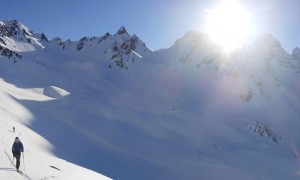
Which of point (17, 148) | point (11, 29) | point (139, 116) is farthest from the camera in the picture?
point (11, 29)

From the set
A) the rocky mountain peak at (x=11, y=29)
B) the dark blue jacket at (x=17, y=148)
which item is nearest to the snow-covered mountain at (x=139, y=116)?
the rocky mountain peak at (x=11, y=29)

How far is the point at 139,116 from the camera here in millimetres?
122875

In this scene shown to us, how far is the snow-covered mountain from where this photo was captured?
8131 cm

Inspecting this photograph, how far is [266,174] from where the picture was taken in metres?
98.6

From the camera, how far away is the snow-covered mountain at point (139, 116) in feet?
267

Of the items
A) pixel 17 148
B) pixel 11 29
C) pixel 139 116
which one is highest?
pixel 11 29

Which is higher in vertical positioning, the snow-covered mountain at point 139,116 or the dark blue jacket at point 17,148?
the snow-covered mountain at point 139,116

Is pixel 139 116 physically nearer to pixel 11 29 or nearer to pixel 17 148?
pixel 11 29

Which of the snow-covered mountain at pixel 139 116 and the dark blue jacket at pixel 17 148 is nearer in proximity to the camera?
the dark blue jacket at pixel 17 148

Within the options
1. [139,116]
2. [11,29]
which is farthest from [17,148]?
[11,29]

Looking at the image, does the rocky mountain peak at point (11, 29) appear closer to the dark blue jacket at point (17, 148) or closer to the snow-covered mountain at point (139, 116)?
the snow-covered mountain at point (139, 116)

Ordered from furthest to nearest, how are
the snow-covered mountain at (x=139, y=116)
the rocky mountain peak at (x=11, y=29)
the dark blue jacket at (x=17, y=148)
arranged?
the rocky mountain peak at (x=11, y=29) < the snow-covered mountain at (x=139, y=116) < the dark blue jacket at (x=17, y=148)

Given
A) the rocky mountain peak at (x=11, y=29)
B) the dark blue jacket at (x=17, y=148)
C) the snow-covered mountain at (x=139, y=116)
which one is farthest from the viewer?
the rocky mountain peak at (x=11, y=29)

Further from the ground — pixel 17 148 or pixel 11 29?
pixel 11 29
